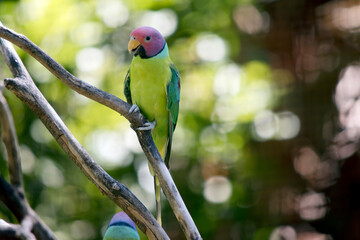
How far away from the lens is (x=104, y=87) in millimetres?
2936

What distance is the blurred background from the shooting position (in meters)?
2.89

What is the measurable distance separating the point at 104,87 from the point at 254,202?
145cm

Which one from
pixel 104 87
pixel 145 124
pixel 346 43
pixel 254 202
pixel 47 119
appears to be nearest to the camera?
pixel 47 119

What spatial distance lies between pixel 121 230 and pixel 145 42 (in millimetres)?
690

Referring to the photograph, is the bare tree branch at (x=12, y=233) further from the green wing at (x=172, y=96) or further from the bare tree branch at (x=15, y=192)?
the green wing at (x=172, y=96)

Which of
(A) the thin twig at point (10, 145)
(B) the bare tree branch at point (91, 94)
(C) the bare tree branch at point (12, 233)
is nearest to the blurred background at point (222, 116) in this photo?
(A) the thin twig at point (10, 145)

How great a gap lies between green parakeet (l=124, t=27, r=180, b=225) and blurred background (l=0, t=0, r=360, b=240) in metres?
1.09

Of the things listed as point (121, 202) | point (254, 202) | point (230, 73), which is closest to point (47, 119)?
point (121, 202)

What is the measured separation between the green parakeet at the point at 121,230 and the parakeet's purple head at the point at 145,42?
61 centimetres

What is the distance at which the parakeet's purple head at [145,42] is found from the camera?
67.3 inches

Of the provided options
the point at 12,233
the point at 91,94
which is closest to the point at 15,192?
the point at 12,233

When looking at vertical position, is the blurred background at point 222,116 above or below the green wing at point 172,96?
above

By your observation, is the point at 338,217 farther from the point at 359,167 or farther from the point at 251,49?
the point at 251,49

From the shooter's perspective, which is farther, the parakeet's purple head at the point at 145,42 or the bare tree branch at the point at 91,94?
the parakeet's purple head at the point at 145,42
